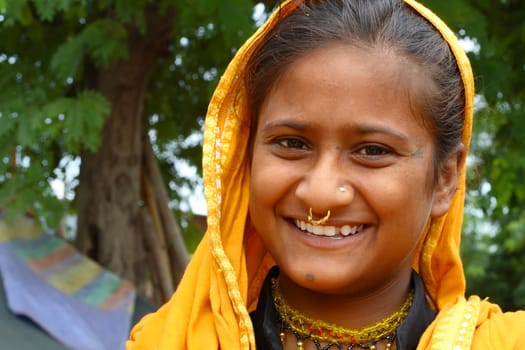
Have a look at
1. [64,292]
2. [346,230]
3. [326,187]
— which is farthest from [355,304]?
[64,292]

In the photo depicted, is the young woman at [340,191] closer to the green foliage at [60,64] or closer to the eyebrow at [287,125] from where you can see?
the eyebrow at [287,125]

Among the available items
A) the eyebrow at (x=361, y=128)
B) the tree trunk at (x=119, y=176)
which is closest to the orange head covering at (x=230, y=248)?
the eyebrow at (x=361, y=128)

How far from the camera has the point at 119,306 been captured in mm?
3746

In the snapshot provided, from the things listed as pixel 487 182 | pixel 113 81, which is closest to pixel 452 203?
pixel 487 182

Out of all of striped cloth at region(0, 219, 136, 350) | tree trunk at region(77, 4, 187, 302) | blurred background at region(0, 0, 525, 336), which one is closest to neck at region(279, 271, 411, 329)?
blurred background at region(0, 0, 525, 336)

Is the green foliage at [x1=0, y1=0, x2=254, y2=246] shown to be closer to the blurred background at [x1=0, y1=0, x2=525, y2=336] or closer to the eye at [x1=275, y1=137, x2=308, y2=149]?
the blurred background at [x1=0, y1=0, x2=525, y2=336]

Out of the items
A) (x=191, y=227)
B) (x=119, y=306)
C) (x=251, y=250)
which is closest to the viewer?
(x=251, y=250)

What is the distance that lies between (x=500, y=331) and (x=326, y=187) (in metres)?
0.46

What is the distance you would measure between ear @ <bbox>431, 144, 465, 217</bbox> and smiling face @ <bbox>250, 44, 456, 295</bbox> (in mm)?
69

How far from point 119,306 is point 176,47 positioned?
1350mm

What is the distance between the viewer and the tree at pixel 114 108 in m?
3.19

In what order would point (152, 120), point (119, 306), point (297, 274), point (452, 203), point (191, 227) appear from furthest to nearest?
point (191, 227) < point (152, 120) < point (119, 306) < point (452, 203) < point (297, 274)

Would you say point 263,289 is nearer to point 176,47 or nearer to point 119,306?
point 119,306

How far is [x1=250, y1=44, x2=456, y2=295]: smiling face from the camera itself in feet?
5.20
